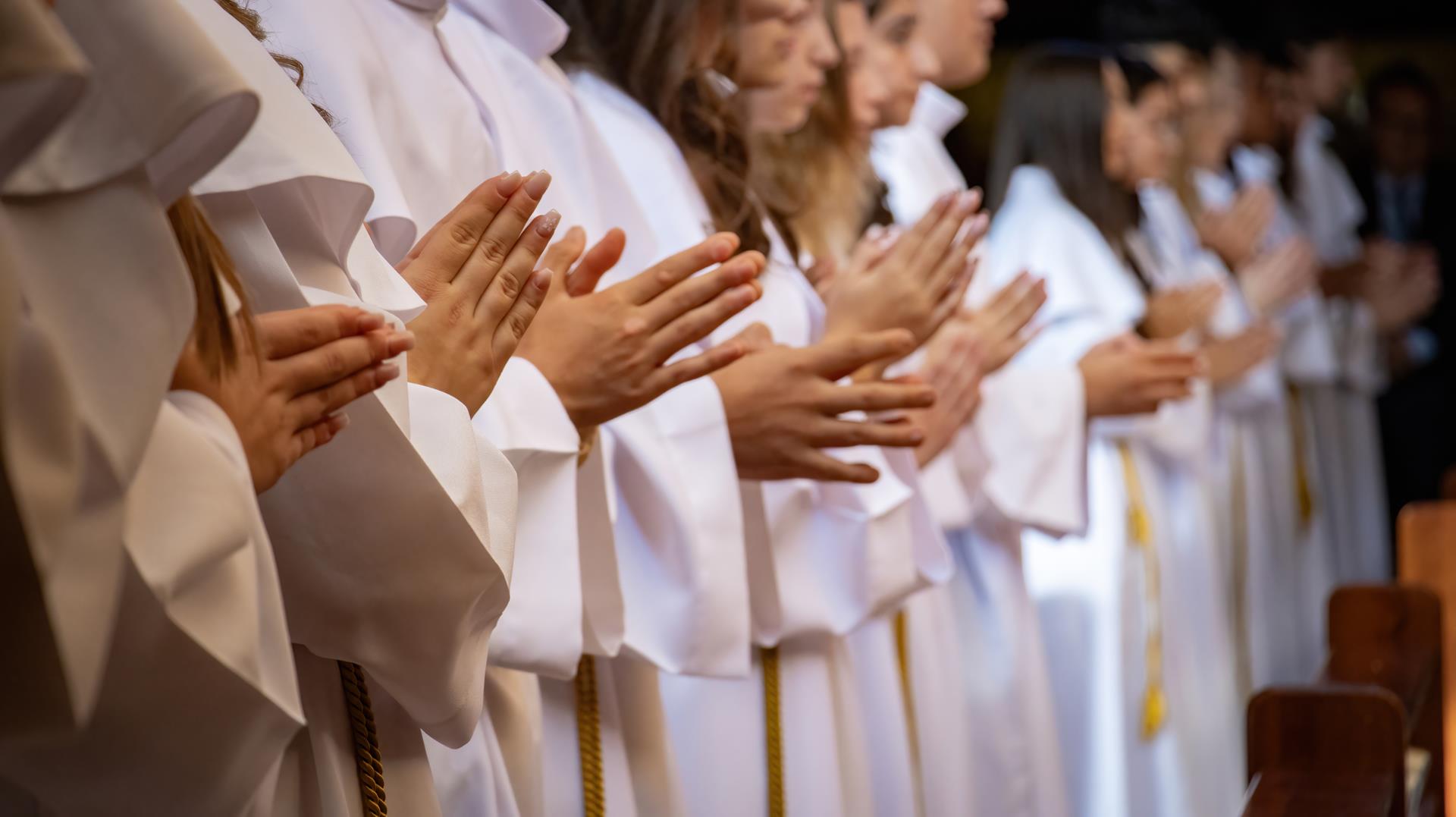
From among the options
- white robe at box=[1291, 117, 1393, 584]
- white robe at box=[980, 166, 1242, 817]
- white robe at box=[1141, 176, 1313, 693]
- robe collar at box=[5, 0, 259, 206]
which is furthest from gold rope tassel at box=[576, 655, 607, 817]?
white robe at box=[1291, 117, 1393, 584]

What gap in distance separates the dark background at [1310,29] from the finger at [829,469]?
6.06 metres

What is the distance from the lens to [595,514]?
2.02 meters

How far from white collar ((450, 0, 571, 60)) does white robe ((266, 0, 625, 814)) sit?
17cm

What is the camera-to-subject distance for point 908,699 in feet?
9.77

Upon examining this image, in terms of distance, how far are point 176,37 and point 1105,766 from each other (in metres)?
3.56

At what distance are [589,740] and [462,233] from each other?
765mm

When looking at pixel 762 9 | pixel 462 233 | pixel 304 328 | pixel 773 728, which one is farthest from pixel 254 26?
pixel 773 728

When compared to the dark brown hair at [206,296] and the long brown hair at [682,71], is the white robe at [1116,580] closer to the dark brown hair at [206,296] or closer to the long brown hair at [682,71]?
the long brown hair at [682,71]

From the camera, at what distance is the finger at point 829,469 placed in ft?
7.34

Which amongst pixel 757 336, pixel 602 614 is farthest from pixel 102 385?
pixel 757 336

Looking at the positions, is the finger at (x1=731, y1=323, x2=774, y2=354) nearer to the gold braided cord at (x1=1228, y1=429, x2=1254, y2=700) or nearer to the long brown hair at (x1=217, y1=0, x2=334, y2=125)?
the long brown hair at (x1=217, y1=0, x2=334, y2=125)

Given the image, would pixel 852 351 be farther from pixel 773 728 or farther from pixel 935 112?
pixel 935 112

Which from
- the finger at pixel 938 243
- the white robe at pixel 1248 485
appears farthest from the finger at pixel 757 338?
the white robe at pixel 1248 485

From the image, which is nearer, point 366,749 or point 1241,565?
point 366,749
